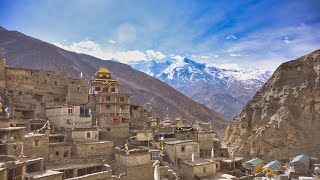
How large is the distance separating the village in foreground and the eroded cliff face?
3239 mm

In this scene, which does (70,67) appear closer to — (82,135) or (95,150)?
(82,135)

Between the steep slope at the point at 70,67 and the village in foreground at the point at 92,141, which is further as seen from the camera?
the steep slope at the point at 70,67

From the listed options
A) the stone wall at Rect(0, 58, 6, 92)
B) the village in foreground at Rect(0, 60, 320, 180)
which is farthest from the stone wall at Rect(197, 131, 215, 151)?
the stone wall at Rect(0, 58, 6, 92)

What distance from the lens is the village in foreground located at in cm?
2489

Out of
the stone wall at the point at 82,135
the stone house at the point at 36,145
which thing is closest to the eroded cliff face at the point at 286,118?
the stone wall at the point at 82,135

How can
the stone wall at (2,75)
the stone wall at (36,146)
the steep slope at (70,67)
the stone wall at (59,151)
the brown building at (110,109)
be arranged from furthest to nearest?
the steep slope at (70,67) < the stone wall at (2,75) < the brown building at (110,109) < the stone wall at (59,151) < the stone wall at (36,146)

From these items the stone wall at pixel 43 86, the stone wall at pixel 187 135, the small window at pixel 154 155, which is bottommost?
the small window at pixel 154 155

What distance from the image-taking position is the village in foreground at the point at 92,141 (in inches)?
980

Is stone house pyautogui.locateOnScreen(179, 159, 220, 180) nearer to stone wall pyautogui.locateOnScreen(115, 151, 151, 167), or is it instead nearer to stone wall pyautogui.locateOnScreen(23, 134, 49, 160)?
stone wall pyautogui.locateOnScreen(115, 151, 151, 167)

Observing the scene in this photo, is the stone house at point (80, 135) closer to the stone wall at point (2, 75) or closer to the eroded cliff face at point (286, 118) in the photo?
the stone wall at point (2, 75)

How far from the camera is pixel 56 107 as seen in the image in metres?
33.1

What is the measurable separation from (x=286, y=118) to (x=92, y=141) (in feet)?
105

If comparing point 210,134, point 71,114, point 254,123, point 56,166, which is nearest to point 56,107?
point 71,114

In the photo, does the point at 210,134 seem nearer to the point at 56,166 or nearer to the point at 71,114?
the point at 71,114
